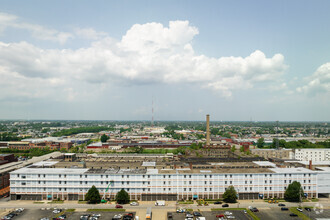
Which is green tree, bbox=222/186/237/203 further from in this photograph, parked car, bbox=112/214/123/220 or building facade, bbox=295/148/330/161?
building facade, bbox=295/148/330/161

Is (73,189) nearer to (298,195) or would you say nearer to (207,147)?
(298,195)

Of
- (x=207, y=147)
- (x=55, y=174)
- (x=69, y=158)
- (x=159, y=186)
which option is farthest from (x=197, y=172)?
(x=207, y=147)

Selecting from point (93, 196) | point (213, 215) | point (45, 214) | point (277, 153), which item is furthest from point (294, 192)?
point (277, 153)

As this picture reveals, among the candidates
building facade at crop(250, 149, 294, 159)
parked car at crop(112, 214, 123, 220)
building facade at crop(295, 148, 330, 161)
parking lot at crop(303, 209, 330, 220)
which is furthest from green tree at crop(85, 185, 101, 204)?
building facade at crop(295, 148, 330, 161)

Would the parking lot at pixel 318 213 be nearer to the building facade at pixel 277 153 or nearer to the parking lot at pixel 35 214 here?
the parking lot at pixel 35 214

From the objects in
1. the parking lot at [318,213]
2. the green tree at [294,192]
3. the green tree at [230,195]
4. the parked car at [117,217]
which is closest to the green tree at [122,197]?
the parked car at [117,217]

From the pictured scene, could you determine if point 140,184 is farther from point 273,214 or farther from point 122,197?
point 273,214

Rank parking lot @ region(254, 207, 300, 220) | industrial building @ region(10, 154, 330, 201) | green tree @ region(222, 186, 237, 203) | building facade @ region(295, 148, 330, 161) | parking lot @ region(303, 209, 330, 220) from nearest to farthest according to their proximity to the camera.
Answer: parking lot @ region(254, 207, 300, 220), parking lot @ region(303, 209, 330, 220), green tree @ region(222, 186, 237, 203), industrial building @ region(10, 154, 330, 201), building facade @ region(295, 148, 330, 161)
